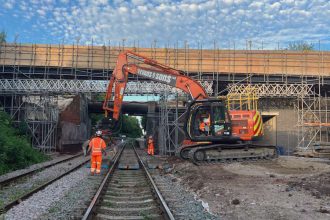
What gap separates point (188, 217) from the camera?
746 centimetres

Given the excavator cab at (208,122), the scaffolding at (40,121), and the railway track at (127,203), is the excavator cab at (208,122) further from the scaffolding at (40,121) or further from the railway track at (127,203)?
the scaffolding at (40,121)

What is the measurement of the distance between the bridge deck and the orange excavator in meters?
20.9

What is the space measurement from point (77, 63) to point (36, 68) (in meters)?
4.42

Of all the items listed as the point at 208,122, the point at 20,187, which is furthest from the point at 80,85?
the point at 20,187

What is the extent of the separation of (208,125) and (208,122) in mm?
130

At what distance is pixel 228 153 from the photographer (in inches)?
691

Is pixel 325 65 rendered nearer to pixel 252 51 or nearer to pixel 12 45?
pixel 252 51

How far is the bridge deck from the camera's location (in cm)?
3916

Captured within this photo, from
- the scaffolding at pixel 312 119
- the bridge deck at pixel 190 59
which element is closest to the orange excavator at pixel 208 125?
the scaffolding at pixel 312 119

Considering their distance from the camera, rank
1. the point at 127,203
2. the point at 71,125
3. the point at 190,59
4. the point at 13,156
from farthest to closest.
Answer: the point at 190,59 < the point at 71,125 < the point at 13,156 < the point at 127,203

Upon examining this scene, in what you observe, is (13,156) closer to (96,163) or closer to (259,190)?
(96,163)

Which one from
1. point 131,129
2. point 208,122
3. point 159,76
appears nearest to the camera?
point 208,122

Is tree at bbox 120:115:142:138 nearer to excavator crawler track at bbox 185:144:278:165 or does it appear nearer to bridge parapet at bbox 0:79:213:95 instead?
bridge parapet at bbox 0:79:213:95

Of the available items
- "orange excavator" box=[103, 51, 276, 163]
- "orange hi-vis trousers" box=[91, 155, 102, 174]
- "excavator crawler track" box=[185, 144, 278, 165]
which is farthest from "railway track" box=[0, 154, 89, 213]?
"excavator crawler track" box=[185, 144, 278, 165]
